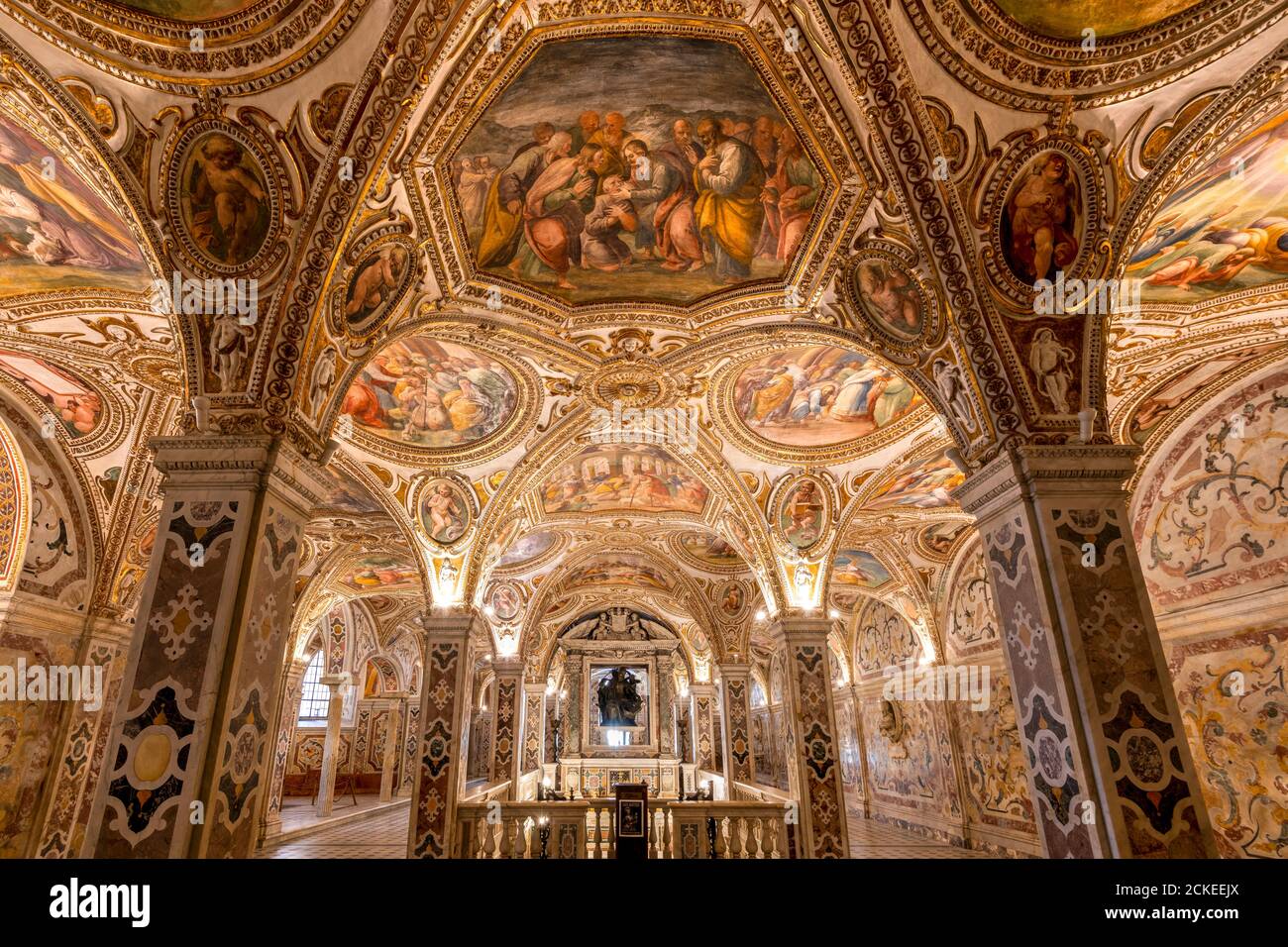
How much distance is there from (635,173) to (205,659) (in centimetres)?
540

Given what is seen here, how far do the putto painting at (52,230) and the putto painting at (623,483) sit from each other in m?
7.39

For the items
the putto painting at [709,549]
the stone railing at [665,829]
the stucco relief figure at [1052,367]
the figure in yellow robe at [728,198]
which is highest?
the figure in yellow robe at [728,198]

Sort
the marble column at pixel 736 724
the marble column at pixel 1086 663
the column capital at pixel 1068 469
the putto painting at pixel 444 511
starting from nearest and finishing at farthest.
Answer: the marble column at pixel 1086 663
the column capital at pixel 1068 469
the putto painting at pixel 444 511
the marble column at pixel 736 724

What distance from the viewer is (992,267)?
5.89 meters

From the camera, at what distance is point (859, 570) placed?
18500 mm

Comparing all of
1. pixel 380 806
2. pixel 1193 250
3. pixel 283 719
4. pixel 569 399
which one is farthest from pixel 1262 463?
pixel 380 806

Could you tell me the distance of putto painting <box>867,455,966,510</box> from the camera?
1235 cm

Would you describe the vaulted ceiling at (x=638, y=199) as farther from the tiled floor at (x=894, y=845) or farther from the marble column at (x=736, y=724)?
the marble column at (x=736, y=724)

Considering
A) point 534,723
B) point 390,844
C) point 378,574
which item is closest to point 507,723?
point 390,844

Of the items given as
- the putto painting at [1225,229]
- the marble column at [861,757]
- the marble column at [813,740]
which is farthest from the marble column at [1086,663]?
the marble column at [861,757]

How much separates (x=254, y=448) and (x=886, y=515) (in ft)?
42.5

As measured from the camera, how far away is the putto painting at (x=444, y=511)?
39.2 feet

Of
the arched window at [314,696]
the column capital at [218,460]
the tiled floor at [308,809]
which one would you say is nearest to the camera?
the column capital at [218,460]

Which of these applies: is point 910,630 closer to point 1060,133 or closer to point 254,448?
point 1060,133
